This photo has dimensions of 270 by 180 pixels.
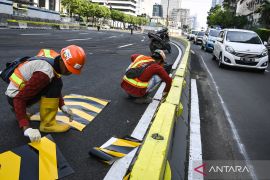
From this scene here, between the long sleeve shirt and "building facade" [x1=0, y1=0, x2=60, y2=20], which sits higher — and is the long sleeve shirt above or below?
below

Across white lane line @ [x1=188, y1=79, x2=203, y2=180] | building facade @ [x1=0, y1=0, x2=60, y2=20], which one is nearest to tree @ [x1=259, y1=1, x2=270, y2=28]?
building facade @ [x1=0, y1=0, x2=60, y2=20]

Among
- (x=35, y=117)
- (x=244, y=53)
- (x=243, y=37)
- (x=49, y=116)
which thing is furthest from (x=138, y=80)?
(x=243, y=37)

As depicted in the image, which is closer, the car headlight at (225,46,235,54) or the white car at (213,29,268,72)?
the white car at (213,29,268,72)

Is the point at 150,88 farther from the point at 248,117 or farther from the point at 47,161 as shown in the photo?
the point at 47,161

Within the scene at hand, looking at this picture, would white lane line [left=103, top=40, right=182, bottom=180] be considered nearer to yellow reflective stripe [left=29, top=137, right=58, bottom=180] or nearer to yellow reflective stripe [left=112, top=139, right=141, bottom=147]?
yellow reflective stripe [left=112, top=139, right=141, bottom=147]

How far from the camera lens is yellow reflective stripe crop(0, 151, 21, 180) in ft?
10.8

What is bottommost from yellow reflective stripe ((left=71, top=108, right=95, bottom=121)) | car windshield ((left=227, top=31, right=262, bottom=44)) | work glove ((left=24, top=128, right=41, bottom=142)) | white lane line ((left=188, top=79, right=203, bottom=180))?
white lane line ((left=188, top=79, right=203, bottom=180))

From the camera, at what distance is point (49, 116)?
4426mm

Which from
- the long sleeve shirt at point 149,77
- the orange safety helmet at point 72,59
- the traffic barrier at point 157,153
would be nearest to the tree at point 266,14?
the long sleeve shirt at point 149,77

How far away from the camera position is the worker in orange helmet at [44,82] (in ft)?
12.4

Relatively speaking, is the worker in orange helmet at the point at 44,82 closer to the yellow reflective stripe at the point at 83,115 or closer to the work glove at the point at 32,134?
the work glove at the point at 32,134

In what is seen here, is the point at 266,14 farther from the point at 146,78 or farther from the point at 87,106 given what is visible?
the point at 87,106

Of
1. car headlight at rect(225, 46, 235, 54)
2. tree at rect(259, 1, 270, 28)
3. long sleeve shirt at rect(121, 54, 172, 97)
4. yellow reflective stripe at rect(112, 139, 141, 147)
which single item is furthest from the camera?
tree at rect(259, 1, 270, 28)

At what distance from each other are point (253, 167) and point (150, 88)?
2.99 meters
